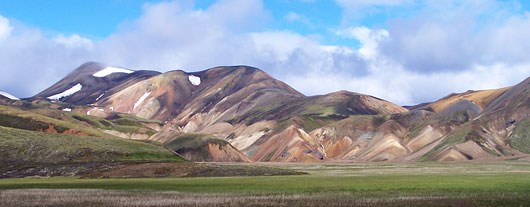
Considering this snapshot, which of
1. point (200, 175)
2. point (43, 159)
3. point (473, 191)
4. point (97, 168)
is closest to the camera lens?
point (473, 191)

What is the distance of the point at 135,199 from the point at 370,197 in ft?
61.7

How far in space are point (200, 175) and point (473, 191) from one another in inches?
1949

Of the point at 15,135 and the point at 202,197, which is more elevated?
the point at 15,135

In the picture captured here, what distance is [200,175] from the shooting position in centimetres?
9031

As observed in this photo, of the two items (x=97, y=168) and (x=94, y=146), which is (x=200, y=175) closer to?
(x=97, y=168)

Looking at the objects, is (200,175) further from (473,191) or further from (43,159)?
(473,191)

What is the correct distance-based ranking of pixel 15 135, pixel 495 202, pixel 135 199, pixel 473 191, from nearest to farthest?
pixel 495 202 < pixel 135 199 < pixel 473 191 < pixel 15 135

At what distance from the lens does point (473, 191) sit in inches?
1992

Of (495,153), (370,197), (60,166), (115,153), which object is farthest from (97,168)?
(495,153)

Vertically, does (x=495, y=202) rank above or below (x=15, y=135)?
below

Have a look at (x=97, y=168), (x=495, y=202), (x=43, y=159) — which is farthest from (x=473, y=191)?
(x=43, y=159)

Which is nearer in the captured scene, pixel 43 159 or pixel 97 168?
pixel 97 168

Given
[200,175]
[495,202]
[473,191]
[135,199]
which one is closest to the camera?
[495,202]

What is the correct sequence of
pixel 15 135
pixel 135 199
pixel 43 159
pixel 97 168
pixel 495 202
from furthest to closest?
pixel 15 135 → pixel 43 159 → pixel 97 168 → pixel 135 199 → pixel 495 202
